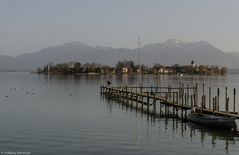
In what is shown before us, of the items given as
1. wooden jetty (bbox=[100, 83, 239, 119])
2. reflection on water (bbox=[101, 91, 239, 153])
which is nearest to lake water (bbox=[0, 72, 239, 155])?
reflection on water (bbox=[101, 91, 239, 153])

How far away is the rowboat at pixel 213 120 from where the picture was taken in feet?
142

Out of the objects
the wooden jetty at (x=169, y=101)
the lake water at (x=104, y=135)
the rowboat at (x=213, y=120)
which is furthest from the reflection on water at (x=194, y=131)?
the wooden jetty at (x=169, y=101)

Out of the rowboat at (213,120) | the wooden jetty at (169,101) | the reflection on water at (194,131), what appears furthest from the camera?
the wooden jetty at (169,101)

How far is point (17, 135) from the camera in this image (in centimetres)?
3856

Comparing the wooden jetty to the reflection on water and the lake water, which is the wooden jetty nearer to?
the reflection on water

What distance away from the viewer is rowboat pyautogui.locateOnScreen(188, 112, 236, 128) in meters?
43.4

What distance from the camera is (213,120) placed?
4469cm

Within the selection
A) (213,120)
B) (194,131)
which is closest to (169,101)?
(213,120)

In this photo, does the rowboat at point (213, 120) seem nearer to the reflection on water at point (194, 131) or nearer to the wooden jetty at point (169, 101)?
the reflection on water at point (194, 131)

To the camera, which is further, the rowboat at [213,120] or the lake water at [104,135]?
the rowboat at [213,120]

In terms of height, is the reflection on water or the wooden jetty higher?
the wooden jetty

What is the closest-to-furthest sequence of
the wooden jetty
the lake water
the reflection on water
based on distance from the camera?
the lake water < the reflection on water < the wooden jetty

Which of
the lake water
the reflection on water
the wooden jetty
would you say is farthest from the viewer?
the wooden jetty

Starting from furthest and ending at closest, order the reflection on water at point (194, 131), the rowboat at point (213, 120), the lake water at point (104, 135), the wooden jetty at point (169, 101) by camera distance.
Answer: the wooden jetty at point (169, 101) → the rowboat at point (213, 120) → the reflection on water at point (194, 131) → the lake water at point (104, 135)
